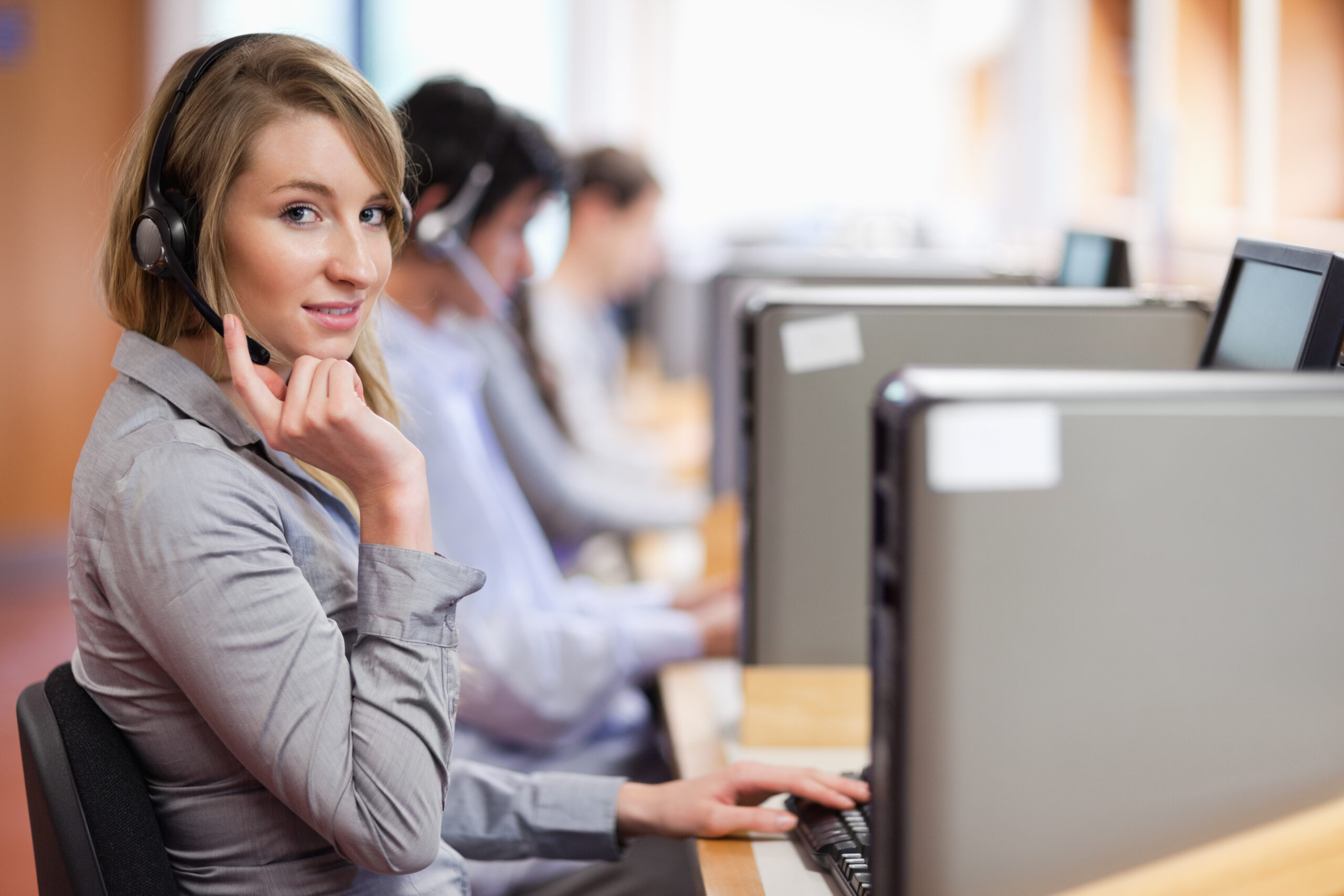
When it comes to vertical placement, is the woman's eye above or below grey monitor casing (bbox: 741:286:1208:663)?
above

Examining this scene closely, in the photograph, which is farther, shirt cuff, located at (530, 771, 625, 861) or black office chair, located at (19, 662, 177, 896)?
shirt cuff, located at (530, 771, 625, 861)

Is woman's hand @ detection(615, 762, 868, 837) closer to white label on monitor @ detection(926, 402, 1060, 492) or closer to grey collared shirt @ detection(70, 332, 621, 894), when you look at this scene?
grey collared shirt @ detection(70, 332, 621, 894)

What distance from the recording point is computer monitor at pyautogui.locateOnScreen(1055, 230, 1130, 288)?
4.55 feet

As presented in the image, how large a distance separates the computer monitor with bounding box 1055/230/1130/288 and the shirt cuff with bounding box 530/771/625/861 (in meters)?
0.83

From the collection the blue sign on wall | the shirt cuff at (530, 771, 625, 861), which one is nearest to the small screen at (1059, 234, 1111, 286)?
the shirt cuff at (530, 771, 625, 861)

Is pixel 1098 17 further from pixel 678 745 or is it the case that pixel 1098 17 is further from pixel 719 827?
pixel 719 827

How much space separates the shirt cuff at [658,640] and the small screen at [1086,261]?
66cm

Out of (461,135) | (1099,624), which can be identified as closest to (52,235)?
(461,135)

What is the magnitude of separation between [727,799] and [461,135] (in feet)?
3.25

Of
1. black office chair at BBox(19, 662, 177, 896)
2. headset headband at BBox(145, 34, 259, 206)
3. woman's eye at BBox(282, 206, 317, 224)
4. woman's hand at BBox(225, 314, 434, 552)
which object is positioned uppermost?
headset headband at BBox(145, 34, 259, 206)

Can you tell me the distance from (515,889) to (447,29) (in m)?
5.28

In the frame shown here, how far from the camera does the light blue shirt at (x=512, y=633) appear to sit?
1412mm

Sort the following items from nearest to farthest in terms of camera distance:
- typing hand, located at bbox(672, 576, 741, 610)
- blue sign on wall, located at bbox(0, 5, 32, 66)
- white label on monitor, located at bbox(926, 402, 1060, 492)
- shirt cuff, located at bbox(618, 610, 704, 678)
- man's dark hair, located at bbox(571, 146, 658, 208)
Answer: white label on monitor, located at bbox(926, 402, 1060, 492)
shirt cuff, located at bbox(618, 610, 704, 678)
typing hand, located at bbox(672, 576, 741, 610)
man's dark hair, located at bbox(571, 146, 658, 208)
blue sign on wall, located at bbox(0, 5, 32, 66)

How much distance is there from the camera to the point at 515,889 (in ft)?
4.09
